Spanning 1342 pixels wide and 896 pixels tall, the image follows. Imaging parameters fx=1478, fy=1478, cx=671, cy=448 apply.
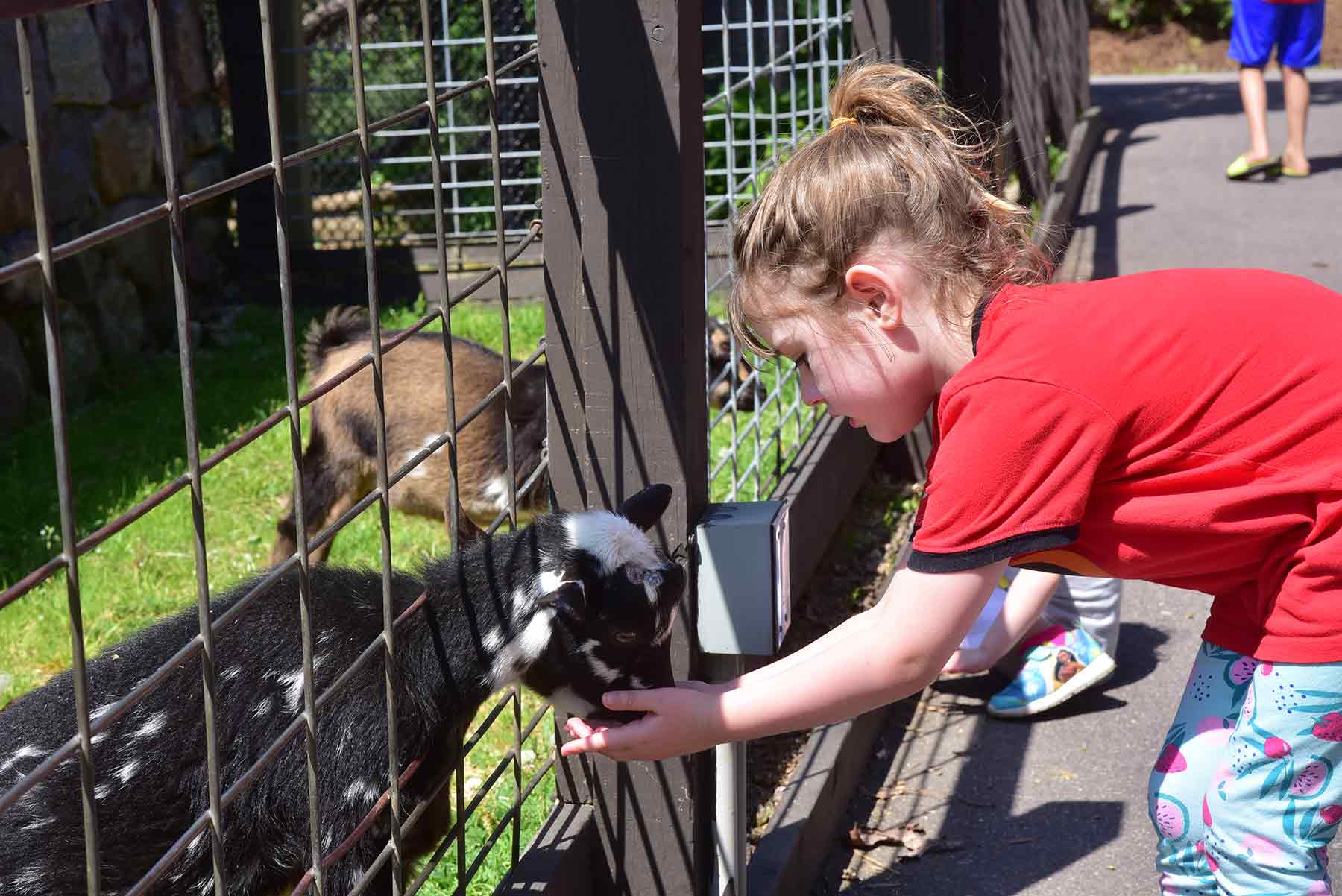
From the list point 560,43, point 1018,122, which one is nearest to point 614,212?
point 560,43

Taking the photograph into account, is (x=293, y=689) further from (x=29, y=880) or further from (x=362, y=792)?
(x=29, y=880)

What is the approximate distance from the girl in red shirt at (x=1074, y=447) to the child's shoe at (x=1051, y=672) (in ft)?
4.82

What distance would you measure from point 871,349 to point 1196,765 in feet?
2.74

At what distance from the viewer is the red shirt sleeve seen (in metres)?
1.93

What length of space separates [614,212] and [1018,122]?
18.6ft

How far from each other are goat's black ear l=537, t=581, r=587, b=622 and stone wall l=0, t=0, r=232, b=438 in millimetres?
4204

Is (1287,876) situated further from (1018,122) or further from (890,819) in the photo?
(1018,122)

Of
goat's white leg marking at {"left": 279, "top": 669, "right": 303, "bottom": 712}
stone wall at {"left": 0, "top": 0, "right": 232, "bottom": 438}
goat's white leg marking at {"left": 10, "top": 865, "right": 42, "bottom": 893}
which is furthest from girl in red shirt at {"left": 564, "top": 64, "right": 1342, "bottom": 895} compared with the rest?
stone wall at {"left": 0, "top": 0, "right": 232, "bottom": 438}

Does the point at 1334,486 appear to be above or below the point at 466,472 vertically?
above

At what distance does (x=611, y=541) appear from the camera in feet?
8.44

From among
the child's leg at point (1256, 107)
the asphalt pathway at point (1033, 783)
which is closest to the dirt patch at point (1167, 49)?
the child's leg at point (1256, 107)

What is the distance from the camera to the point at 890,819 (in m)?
3.42

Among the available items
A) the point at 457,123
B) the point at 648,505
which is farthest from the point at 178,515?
the point at 457,123

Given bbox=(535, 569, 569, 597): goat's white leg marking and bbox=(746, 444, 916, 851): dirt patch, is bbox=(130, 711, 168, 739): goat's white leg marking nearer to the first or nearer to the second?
bbox=(535, 569, 569, 597): goat's white leg marking
